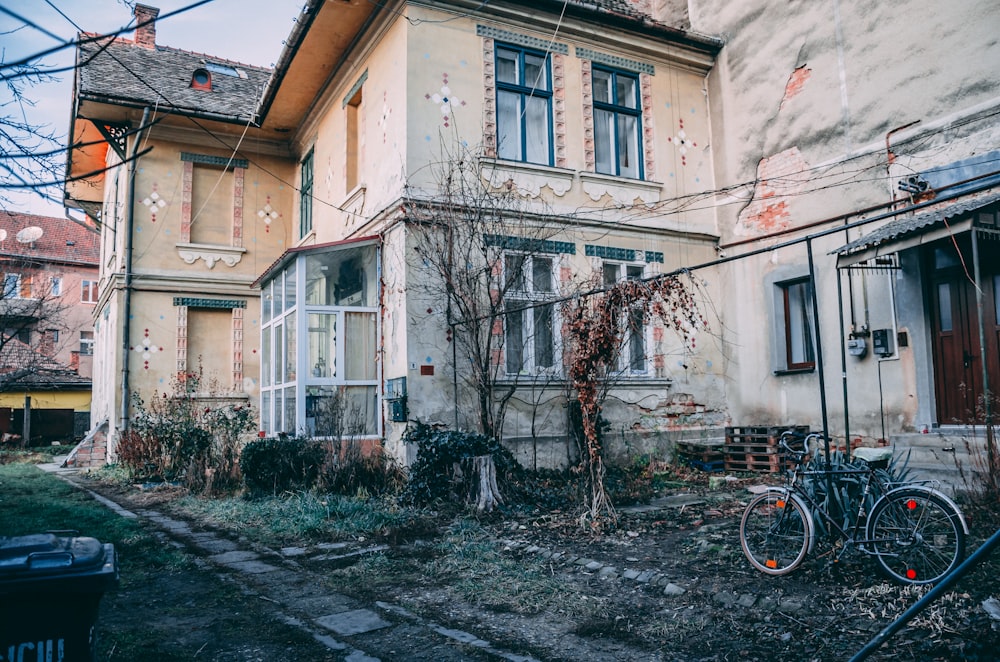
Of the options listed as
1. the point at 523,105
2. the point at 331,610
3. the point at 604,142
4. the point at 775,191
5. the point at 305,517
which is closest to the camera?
the point at 331,610

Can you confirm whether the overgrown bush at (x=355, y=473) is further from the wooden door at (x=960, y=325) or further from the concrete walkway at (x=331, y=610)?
the wooden door at (x=960, y=325)

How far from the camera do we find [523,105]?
11.6m

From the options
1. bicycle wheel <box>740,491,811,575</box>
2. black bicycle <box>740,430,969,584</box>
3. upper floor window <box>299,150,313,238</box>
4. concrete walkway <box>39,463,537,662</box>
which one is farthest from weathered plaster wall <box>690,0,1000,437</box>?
upper floor window <box>299,150,313,238</box>

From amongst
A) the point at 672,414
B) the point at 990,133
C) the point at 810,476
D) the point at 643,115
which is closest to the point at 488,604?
the point at 810,476

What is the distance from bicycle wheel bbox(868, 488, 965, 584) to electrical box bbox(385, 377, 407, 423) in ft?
20.7

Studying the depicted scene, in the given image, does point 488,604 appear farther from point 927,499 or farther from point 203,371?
point 203,371

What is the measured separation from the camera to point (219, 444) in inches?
449

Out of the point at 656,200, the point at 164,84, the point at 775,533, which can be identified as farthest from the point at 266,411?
the point at 775,533

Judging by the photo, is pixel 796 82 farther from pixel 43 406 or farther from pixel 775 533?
pixel 43 406

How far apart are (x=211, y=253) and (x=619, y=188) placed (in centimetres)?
918

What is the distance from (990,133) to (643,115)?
17.0ft

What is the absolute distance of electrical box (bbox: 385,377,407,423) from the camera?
10000mm

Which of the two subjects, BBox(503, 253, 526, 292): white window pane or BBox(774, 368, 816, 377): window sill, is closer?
BBox(503, 253, 526, 292): white window pane

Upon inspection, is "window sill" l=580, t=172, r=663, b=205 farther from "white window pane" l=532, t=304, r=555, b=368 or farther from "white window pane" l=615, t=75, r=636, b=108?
"white window pane" l=532, t=304, r=555, b=368
